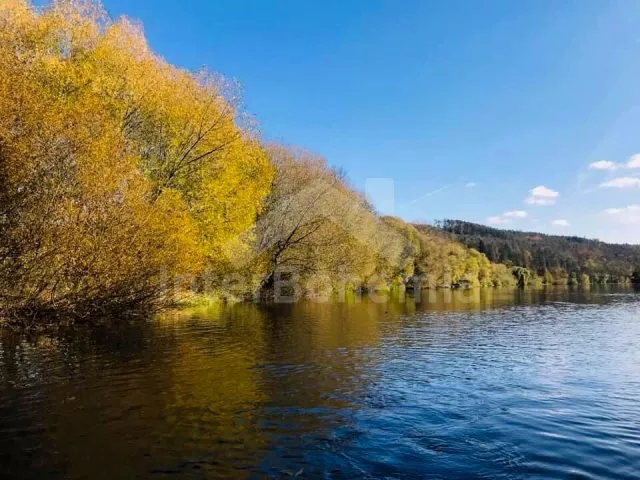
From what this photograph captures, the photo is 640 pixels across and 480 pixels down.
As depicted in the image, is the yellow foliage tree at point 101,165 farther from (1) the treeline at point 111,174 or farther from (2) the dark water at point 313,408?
(2) the dark water at point 313,408

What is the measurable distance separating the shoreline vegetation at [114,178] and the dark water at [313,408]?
3.37 metres

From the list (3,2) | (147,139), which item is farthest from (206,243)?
(3,2)

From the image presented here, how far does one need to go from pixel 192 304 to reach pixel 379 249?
4215 centimetres

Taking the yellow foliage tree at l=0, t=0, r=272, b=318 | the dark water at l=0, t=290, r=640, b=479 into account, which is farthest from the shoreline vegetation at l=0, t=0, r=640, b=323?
the dark water at l=0, t=290, r=640, b=479

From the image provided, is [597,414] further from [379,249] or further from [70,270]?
[379,249]

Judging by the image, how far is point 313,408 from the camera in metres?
13.0

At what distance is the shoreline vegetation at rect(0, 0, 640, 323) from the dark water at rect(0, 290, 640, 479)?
337cm

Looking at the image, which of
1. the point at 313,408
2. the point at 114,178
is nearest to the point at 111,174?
the point at 114,178

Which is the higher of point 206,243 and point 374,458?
point 206,243

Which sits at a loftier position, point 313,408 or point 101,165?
point 101,165

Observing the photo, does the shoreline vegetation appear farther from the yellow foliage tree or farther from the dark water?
the dark water

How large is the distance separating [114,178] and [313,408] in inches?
645

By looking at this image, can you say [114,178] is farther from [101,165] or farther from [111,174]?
[101,165]

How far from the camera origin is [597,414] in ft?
42.1
